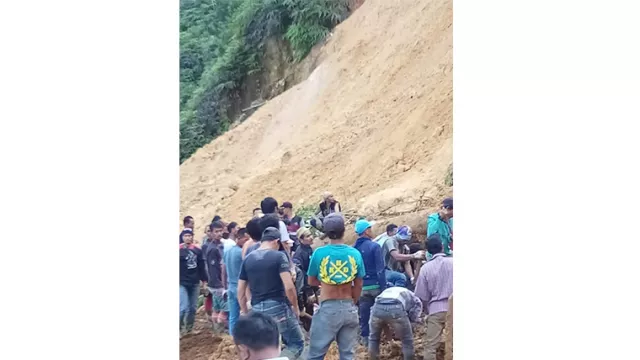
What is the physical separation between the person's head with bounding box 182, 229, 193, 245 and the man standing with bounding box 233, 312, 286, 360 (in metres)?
0.56

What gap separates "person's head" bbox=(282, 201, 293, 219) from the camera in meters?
5.59

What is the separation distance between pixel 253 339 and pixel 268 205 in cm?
85

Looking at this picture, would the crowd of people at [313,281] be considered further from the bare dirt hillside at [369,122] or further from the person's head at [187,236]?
the bare dirt hillside at [369,122]

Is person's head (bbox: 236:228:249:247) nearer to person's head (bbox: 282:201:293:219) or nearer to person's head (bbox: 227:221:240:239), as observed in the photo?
person's head (bbox: 227:221:240:239)

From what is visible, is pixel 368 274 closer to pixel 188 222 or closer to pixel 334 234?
pixel 334 234

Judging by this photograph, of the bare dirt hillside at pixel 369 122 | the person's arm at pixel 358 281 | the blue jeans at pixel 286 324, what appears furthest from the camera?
the person's arm at pixel 358 281

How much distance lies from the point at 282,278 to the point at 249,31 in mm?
1570

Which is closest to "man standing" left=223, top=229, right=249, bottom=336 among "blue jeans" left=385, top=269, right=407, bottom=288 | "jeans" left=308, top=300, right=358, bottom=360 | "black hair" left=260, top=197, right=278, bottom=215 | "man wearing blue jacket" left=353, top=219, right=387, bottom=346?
"black hair" left=260, top=197, right=278, bottom=215

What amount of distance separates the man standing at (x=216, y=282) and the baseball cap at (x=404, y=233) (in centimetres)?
132

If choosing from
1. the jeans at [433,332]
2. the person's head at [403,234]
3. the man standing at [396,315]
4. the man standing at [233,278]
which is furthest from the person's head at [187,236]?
the jeans at [433,332]

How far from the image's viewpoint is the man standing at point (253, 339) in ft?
17.2
